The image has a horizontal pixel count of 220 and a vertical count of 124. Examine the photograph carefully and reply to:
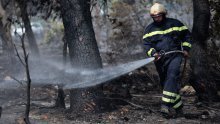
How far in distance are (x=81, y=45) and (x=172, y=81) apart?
162 cm

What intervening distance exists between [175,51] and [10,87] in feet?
17.5

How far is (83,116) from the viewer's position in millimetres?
6492

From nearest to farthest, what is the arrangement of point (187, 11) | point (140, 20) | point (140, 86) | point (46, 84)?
point (140, 86)
point (46, 84)
point (140, 20)
point (187, 11)

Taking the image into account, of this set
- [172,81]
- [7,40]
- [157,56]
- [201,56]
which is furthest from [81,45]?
[7,40]

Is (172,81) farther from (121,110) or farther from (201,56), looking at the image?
(201,56)

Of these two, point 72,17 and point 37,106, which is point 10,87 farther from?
point 72,17

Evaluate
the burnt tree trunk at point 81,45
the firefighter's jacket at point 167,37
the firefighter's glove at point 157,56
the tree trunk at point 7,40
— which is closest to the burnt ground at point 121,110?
the burnt tree trunk at point 81,45

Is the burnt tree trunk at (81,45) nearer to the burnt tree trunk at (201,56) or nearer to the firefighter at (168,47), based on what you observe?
the firefighter at (168,47)

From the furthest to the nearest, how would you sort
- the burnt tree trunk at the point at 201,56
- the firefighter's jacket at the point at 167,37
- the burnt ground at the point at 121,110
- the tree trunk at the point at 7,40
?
the tree trunk at the point at 7,40 → the burnt tree trunk at the point at 201,56 → the firefighter's jacket at the point at 167,37 → the burnt ground at the point at 121,110

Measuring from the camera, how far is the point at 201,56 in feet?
25.4

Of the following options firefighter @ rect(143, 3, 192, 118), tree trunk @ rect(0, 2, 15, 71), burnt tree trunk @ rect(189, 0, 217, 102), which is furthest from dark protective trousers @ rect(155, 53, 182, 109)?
tree trunk @ rect(0, 2, 15, 71)

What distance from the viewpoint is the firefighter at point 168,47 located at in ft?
21.2

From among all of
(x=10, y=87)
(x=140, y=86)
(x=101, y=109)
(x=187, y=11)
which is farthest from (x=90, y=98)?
(x=187, y=11)

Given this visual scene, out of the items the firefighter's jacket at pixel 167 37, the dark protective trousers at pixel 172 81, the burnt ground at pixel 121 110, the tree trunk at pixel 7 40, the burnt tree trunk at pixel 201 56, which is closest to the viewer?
the burnt ground at pixel 121 110
